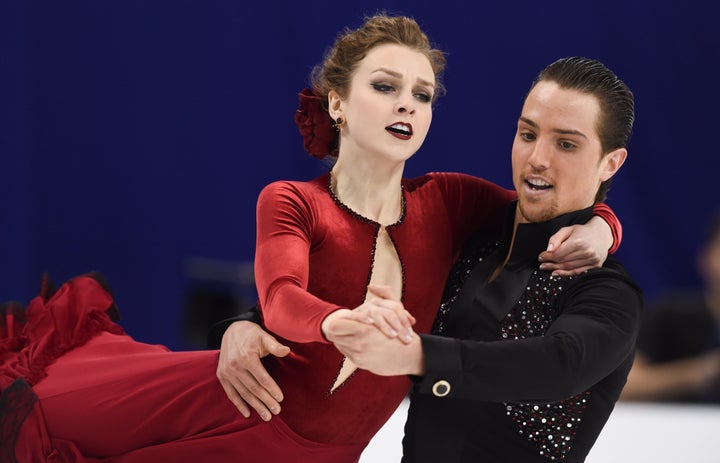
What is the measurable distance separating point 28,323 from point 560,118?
133 cm

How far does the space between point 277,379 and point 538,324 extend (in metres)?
0.55

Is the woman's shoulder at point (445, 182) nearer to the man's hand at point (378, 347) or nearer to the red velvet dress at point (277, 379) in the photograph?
the red velvet dress at point (277, 379)

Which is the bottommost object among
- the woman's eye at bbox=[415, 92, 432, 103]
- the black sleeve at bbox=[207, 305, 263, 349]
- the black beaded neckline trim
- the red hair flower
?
the black sleeve at bbox=[207, 305, 263, 349]

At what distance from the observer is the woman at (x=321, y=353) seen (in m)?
2.01

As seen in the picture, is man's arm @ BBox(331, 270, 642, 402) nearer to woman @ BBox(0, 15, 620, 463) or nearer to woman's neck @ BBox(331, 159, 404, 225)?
woman @ BBox(0, 15, 620, 463)

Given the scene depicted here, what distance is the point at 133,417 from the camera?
6.75ft

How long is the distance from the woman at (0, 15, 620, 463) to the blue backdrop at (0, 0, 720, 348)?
262cm

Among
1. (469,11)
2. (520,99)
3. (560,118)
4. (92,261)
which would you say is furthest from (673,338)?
(92,261)

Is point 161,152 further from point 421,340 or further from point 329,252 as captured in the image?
point 421,340

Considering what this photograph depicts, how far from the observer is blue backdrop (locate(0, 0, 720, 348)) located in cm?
470

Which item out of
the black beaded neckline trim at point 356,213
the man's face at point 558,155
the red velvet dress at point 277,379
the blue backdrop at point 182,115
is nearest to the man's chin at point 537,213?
the man's face at point 558,155

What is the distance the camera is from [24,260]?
15.1ft

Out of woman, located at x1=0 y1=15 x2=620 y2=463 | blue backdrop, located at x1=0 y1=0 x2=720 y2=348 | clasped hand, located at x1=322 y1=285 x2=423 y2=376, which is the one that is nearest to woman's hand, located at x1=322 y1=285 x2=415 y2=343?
clasped hand, located at x1=322 y1=285 x2=423 y2=376

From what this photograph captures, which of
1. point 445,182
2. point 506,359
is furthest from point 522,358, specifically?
point 445,182
